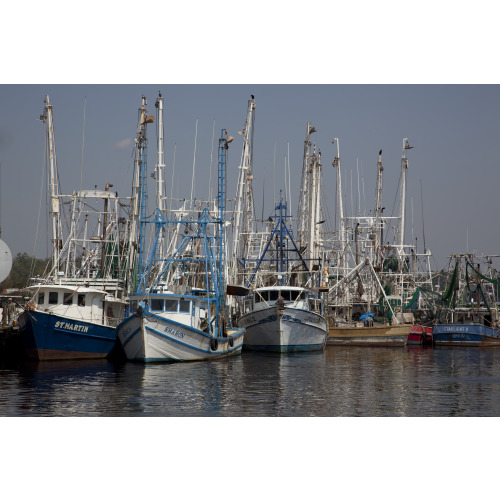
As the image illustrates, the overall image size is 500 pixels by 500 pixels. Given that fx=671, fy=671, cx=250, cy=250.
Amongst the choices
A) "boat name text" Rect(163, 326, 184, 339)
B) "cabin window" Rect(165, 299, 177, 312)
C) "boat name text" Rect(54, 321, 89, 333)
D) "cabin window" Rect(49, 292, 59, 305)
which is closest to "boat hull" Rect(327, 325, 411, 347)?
"cabin window" Rect(165, 299, 177, 312)

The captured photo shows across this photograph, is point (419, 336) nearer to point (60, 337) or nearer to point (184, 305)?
point (184, 305)

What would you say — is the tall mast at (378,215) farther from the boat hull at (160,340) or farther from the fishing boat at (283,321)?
the boat hull at (160,340)

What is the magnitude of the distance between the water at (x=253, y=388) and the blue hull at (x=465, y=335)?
15.3 meters

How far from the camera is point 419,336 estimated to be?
167ft

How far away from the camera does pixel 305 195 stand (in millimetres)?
56875

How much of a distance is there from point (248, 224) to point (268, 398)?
108ft

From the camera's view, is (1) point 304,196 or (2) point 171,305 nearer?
(2) point 171,305

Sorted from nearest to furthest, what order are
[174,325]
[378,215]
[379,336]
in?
[174,325], [379,336], [378,215]

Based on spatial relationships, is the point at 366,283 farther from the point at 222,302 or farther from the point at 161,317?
the point at 161,317

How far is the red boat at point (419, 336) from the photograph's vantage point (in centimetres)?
5031

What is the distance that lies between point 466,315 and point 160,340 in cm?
3530

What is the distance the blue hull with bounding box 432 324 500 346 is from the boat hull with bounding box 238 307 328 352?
1365cm

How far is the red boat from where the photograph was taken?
50.3 meters

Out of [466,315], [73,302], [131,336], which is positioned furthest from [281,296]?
[466,315]
